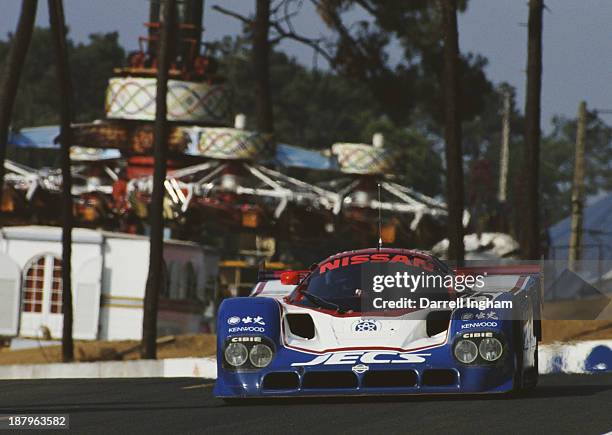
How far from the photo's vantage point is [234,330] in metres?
12.9

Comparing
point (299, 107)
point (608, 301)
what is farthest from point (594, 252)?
point (299, 107)

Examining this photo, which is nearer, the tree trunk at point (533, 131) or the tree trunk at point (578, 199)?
the tree trunk at point (533, 131)

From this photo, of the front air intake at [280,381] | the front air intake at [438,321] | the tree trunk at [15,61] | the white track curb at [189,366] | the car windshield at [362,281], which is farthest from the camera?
the tree trunk at [15,61]

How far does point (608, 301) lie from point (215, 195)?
18.4 metres

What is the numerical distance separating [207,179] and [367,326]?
4106 cm

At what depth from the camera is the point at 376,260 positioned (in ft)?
46.0

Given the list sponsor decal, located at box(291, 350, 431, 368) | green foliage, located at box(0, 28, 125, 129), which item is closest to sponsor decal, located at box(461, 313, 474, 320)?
sponsor decal, located at box(291, 350, 431, 368)

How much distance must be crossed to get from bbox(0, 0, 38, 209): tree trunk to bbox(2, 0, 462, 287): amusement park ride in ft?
71.1

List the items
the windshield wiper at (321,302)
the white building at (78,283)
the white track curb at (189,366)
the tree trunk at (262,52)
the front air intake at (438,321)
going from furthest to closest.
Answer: the tree trunk at (262,52) → the white building at (78,283) → the white track curb at (189,366) → the windshield wiper at (321,302) → the front air intake at (438,321)

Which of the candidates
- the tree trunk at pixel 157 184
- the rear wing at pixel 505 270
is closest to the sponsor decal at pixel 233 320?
the rear wing at pixel 505 270

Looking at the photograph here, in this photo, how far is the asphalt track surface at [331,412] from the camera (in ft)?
34.0

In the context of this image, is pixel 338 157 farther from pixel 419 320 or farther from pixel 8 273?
pixel 419 320

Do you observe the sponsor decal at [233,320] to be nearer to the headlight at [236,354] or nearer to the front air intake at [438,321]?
the headlight at [236,354]

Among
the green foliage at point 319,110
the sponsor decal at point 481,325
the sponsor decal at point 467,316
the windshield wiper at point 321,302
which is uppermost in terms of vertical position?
the green foliage at point 319,110
